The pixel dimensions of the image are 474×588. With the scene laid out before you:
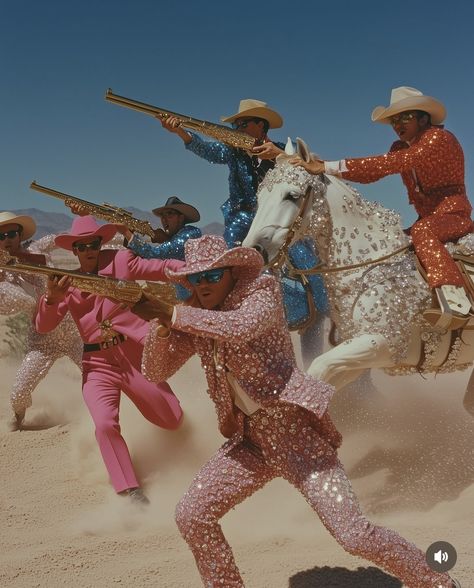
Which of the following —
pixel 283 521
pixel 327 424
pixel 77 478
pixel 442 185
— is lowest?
pixel 77 478

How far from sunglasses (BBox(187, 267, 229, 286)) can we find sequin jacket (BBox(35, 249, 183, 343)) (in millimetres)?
1915

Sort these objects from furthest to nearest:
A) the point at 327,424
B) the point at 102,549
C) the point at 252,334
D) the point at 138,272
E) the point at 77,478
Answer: the point at 77,478, the point at 138,272, the point at 102,549, the point at 327,424, the point at 252,334

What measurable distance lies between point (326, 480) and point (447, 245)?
2177mm

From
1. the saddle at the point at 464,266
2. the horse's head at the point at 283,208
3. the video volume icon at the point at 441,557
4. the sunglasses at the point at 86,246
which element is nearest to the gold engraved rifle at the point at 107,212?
the sunglasses at the point at 86,246

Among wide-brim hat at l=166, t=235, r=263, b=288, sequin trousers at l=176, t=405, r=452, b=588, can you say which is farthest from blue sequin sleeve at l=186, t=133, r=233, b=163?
sequin trousers at l=176, t=405, r=452, b=588

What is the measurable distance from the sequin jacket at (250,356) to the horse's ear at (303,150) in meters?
1.65

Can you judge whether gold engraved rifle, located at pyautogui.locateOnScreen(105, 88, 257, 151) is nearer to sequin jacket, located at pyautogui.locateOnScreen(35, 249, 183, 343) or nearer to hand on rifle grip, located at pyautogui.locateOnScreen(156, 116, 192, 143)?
hand on rifle grip, located at pyautogui.locateOnScreen(156, 116, 192, 143)

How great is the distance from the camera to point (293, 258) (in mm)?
6254

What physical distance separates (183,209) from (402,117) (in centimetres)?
301

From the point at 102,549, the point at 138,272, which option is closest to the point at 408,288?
the point at 138,272

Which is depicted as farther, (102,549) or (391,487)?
(391,487)

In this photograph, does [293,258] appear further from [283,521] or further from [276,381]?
[276,381]

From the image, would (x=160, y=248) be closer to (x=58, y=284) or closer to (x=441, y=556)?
(x=58, y=284)

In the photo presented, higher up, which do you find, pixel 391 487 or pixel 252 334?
pixel 252 334
